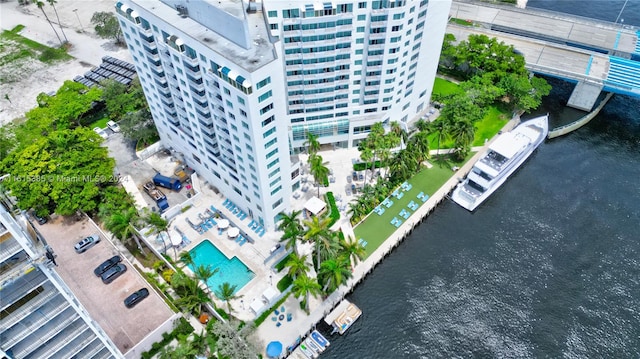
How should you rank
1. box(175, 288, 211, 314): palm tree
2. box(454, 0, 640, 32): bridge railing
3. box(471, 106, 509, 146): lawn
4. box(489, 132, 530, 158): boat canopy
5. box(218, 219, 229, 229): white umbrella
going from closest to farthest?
box(175, 288, 211, 314): palm tree → box(218, 219, 229, 229): white umbrella → box(489, 132, 530, 158): boat canopy → box(471, 106, 509, 146): lawn → box(454, 0, 640, 32): bridge railing

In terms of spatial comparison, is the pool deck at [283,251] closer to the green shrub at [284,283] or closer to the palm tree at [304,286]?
the green shrub at [284,283]

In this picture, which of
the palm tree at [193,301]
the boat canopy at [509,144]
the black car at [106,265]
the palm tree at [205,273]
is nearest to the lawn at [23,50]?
the black car at [106,265]

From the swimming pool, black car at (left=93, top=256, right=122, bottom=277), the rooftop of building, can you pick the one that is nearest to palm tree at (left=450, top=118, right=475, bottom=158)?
the rooftop of building

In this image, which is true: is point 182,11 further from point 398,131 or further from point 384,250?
point 384,250

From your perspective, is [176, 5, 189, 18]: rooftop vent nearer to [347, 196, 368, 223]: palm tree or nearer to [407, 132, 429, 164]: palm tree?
[347, 196, 368, 223]: palm tree

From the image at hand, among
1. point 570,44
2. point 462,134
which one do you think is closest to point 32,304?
point 462,134
